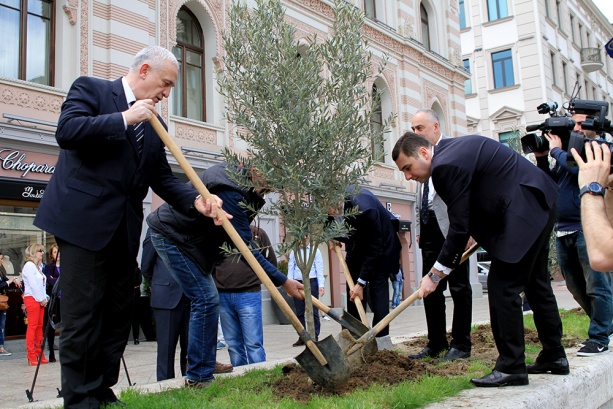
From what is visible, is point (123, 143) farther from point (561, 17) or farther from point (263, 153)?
point (561, 17)

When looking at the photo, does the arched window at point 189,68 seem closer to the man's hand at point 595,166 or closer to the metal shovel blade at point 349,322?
the metal shovel blade at point 349,322

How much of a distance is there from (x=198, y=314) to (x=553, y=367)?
2457 mm

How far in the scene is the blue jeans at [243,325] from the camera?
18.7 ft

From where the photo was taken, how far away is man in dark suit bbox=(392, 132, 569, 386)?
379cm

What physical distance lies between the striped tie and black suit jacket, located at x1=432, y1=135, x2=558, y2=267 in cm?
182

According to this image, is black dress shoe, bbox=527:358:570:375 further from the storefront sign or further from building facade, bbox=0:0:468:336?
the storefront sign

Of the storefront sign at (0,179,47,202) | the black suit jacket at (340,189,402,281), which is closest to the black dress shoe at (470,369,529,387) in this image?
the black suit jacket at (340,189,402,281)

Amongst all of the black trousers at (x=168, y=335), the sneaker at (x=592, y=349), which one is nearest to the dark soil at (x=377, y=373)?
the sneaker at (x=592, y=349)

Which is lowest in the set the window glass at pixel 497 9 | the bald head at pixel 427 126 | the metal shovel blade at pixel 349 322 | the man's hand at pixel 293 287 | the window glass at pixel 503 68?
the metal shovel blade at pixel 349 322

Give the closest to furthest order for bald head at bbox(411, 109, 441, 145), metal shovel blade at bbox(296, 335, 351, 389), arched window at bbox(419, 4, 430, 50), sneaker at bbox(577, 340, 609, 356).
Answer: metal shovel blade at bbox(296, 335, 351, 389) < sneaker at bbox(577, 340, 609, 356) < bald head at bbox(411, 109, 441, 145) < arched window at bbox(419, 4, 430, 50)

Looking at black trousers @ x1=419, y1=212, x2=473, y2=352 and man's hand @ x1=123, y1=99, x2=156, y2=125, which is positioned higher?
man's hand @ x1=123, y1=99, x2=156, y2=125

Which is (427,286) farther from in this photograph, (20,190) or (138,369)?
(20,190)

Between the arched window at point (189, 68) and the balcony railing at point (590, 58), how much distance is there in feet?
105

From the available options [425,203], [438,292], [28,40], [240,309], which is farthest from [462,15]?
[240,309]
